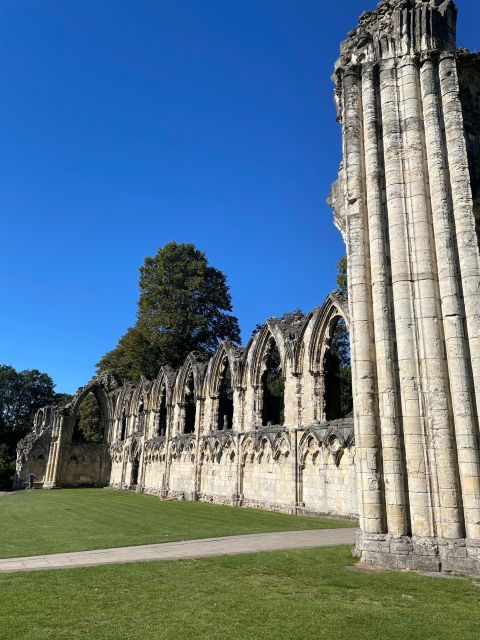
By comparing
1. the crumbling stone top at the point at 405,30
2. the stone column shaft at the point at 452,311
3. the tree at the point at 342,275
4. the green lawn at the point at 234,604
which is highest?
the tree at the point at 342,275

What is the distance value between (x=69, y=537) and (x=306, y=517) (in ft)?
25.2

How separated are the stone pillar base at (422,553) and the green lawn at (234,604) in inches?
17.8

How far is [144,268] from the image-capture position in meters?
41.9

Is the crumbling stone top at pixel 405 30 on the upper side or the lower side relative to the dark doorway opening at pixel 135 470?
upper

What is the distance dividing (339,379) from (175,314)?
13680 mm

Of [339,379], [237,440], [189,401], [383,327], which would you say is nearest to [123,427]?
[189,401]

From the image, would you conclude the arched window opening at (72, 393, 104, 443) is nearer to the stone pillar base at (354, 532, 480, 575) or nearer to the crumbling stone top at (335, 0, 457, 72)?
the stone pillar base at (354, 532, 480, 575)

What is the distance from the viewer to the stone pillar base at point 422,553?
21.9 ft

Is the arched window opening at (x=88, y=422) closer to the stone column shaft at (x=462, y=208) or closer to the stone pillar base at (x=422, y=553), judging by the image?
the stone pillar base at (x=422, y=553)

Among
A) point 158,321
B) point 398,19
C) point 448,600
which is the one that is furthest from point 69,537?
point 158,321

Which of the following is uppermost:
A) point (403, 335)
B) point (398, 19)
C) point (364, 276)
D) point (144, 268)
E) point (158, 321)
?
point (144, 268)

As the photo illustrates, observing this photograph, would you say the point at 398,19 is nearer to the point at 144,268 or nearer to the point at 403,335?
the point at 403,335

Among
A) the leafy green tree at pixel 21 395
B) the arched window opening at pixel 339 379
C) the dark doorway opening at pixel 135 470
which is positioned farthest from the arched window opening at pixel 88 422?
the arched window opening at pixel 339 379

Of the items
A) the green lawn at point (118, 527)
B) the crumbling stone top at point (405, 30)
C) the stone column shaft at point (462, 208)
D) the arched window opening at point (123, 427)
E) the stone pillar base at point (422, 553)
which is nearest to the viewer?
the stone pillar base at point (422, 553)
